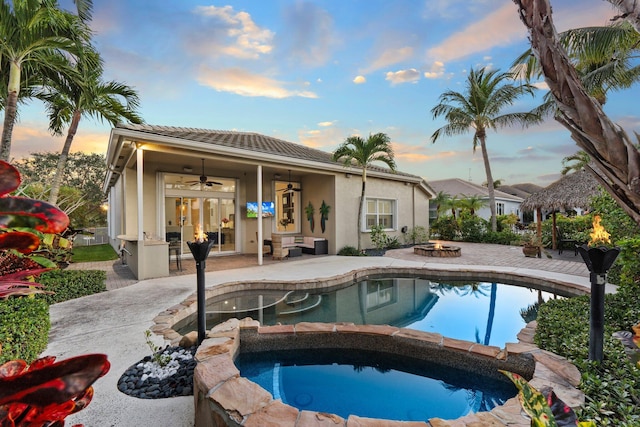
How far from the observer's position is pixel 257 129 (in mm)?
16031

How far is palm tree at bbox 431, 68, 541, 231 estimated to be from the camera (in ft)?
54.0

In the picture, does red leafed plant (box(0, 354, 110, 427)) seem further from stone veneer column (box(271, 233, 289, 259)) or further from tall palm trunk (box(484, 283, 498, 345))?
stone veneer column (box(271, 233, 289, 259))

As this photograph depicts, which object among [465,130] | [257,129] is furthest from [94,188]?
[465,130]

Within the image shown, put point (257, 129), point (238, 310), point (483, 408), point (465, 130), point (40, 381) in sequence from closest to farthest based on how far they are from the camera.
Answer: point (40, 381), point (483, 408), point (238, 310), point (257, 129), point (465, 130)

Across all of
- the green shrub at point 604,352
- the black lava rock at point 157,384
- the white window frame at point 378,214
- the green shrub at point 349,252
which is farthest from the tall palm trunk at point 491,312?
the white window frame at point 378,214

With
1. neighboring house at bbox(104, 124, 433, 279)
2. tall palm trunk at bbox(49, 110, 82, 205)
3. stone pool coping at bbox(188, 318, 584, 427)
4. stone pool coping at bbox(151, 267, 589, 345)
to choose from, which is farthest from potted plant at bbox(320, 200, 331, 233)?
tall palm trunk at bbox(49, 110, 82, 205)

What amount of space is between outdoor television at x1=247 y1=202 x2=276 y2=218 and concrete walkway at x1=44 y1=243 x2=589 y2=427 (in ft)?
6.20

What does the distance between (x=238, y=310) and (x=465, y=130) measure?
53.9ft

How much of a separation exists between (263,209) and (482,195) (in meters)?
23.5

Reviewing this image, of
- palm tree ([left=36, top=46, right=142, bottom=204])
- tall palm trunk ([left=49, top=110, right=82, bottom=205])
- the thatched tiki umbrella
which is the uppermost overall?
palm tree ([left=36, top=46, right=142, bottom=204])

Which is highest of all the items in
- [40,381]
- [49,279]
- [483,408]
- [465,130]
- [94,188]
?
[465,130]

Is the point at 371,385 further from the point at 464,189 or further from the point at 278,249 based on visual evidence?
the point at 464,189

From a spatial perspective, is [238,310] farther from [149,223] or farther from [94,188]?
[94,188]

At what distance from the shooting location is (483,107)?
1661 cm
